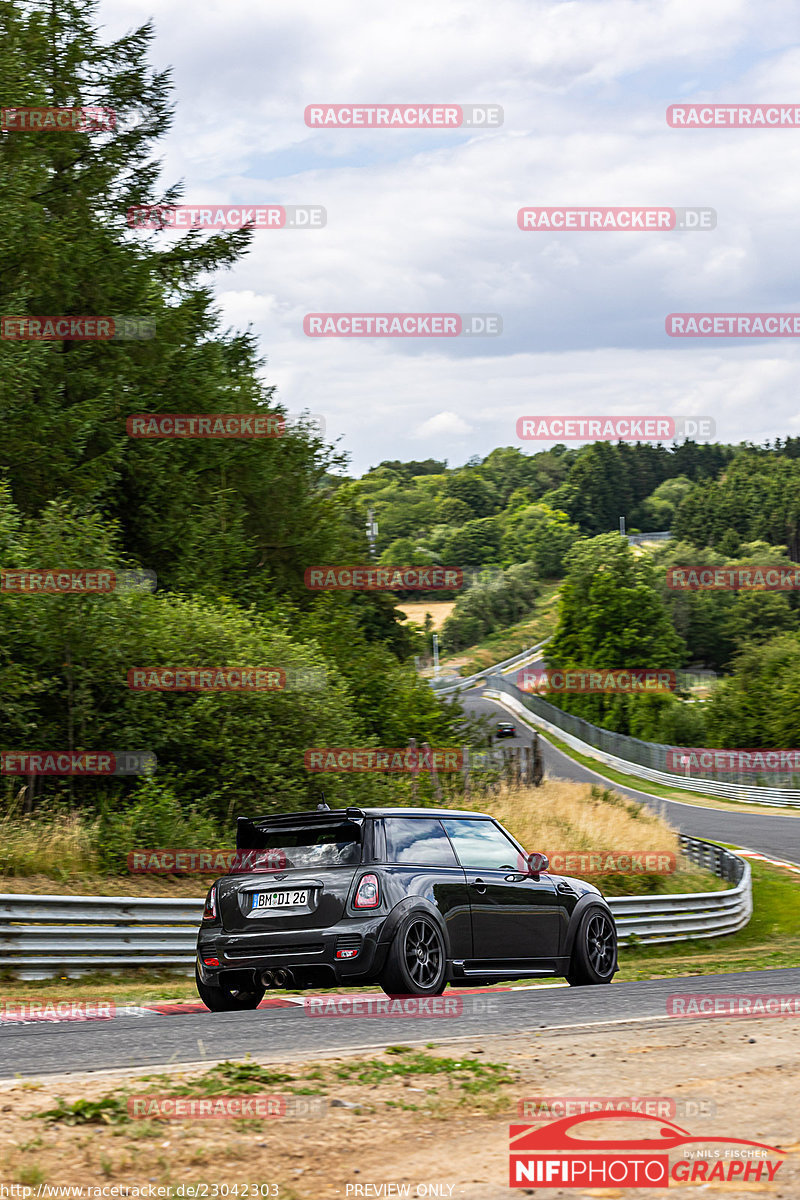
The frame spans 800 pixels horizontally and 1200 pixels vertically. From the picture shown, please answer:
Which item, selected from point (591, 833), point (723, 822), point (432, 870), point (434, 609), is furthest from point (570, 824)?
point (434, 609)

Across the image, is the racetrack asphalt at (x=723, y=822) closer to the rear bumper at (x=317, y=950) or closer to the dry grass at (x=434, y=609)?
the rear bumper at (x=317, y=950)

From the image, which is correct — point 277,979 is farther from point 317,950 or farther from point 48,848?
point 48,848

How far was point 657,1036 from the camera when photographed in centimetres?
732

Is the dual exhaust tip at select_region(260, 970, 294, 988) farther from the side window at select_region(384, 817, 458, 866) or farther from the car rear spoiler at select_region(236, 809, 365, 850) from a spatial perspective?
the side window at select_region(384, 817, 458, 866)

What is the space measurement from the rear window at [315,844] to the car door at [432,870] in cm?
27

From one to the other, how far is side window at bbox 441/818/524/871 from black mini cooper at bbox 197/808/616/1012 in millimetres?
11

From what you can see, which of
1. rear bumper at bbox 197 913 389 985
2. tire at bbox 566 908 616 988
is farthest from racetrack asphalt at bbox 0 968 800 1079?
tire at bbox 566 908 616 988

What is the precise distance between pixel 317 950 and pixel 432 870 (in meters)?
1.13

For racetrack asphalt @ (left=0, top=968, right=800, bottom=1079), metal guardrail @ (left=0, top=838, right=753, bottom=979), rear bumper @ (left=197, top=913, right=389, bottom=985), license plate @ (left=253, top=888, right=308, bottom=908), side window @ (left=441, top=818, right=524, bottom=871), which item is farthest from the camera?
metal guardrail @ (left=0, top=838, right=753, bottom=979)

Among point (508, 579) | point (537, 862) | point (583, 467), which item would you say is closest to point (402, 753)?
point (537, 862)

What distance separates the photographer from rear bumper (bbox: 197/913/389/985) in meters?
8.66

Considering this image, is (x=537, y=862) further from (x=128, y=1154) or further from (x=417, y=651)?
(x=417, y=651)

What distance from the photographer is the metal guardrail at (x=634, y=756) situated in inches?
2227

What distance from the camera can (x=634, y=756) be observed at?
69.2m
